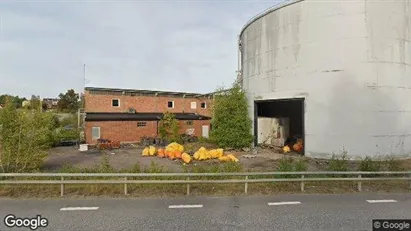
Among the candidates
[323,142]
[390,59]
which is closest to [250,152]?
[323,142]

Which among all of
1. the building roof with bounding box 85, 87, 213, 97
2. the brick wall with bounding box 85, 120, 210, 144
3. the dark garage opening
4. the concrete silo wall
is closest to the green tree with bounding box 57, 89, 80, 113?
the building roof with bounding box 85, 87, 213, 97

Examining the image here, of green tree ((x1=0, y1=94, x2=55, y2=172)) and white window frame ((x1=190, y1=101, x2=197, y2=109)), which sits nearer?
green tree ((x1=0, y1=94, x2=55, y2=172))

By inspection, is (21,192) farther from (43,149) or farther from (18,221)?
(43,149)

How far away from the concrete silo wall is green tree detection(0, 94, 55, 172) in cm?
1464

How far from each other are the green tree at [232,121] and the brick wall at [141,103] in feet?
38.4

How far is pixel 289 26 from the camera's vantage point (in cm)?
1819

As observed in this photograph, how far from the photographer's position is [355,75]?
16.0 meters

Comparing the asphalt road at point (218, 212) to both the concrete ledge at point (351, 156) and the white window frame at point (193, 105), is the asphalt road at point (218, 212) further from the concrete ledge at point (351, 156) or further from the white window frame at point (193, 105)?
the white window frame at point (193, 105)

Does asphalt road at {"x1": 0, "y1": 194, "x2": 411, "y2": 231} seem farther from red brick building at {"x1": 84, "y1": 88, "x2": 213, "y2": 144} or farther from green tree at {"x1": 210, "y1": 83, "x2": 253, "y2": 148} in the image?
red brick building at {"x1": 84, "y1": 88, "x2": 213, "y2": 144}

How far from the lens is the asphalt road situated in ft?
18.5

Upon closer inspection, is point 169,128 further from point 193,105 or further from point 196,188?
point 196,188

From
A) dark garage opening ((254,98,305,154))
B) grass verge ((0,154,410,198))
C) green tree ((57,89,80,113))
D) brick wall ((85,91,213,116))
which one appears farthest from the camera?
green tree ((57,89,80,113))

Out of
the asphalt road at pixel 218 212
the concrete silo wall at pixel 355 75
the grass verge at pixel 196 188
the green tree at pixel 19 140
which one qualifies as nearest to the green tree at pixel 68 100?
the green tree at pixel 19 140

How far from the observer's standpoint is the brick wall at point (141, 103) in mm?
30172
